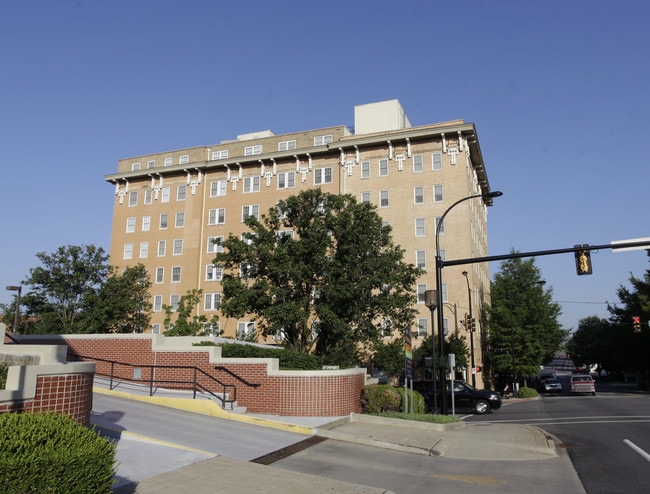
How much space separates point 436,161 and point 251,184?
1984cm

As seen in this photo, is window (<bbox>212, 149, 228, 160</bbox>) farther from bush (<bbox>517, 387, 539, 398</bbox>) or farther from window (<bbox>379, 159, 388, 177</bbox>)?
bush (<bbox>517, 387, 539, 398</bbox>)

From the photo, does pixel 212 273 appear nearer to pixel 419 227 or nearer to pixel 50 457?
pixel 419 227

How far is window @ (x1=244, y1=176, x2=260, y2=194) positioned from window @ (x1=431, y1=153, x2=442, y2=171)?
18.6m

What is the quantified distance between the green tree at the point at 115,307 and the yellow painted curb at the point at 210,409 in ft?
80.0

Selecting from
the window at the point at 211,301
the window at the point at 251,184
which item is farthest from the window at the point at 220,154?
the window at the point at 211,301

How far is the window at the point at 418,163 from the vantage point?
5172 centimetres

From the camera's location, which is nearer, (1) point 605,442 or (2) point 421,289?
(1) point 605,442

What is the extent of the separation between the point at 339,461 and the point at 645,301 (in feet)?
178

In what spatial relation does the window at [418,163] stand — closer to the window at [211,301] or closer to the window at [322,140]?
the window at [322,140]

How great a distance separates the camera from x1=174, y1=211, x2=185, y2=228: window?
197 ft

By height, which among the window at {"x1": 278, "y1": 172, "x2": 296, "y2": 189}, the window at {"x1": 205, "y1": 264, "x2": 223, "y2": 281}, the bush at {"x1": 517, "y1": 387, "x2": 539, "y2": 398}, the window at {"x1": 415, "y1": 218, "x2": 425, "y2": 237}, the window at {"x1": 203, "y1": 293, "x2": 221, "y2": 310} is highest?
the window at {"x1": 278, "y1": 172, "x2": 296, "y2": 189}

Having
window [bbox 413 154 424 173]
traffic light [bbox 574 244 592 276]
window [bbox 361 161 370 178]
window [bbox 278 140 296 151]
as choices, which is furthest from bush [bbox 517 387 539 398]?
window [bbox 278 140 296 151]

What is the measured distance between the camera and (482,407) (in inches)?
1122

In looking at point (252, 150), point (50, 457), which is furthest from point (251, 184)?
point (50, 457)
